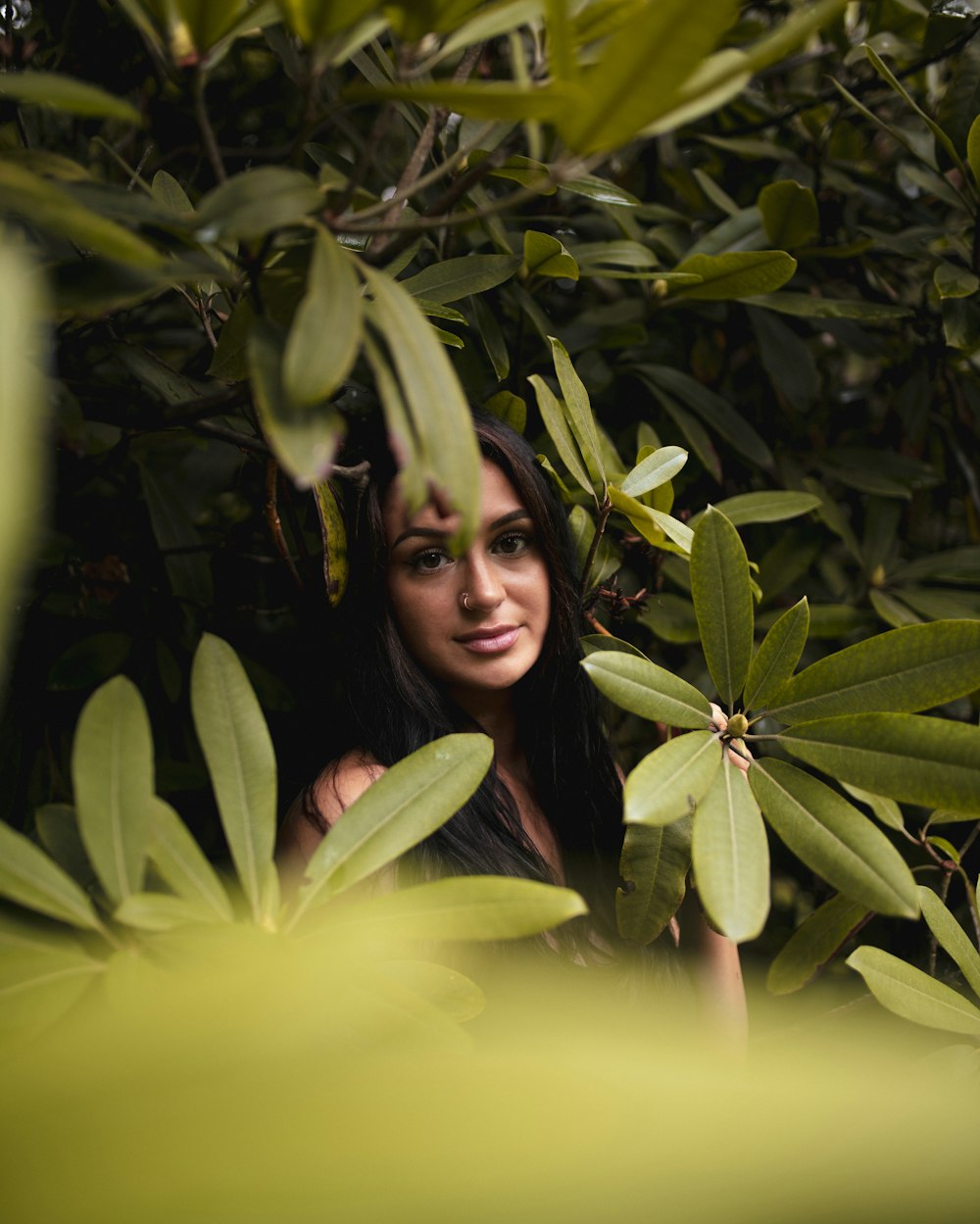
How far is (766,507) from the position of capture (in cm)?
108

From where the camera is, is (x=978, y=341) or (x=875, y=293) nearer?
(x=978, y=341)

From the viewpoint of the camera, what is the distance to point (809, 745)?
0.65 metres

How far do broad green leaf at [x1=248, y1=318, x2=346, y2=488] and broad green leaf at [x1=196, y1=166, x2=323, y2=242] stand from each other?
0.05 m

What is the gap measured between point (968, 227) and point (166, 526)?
109 centimetres

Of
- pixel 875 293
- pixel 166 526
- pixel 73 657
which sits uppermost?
pixel 875 293

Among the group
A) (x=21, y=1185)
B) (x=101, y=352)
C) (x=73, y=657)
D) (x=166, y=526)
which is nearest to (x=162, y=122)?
(x=101, y=352)

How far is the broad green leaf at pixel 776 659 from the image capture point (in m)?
0.72

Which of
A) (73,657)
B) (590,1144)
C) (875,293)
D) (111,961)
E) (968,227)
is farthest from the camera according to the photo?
(875,293)

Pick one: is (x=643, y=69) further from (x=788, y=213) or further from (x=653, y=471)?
(x=788, y=213)

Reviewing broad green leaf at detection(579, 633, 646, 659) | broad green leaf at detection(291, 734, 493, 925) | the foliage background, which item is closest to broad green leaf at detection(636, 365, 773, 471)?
the foliage background

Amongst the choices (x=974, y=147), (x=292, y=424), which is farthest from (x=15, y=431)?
(x=974, y=147)

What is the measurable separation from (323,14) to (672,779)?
46cm

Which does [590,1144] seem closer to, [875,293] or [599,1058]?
[599,1058]

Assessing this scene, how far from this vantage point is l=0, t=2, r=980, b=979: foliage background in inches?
36.9
